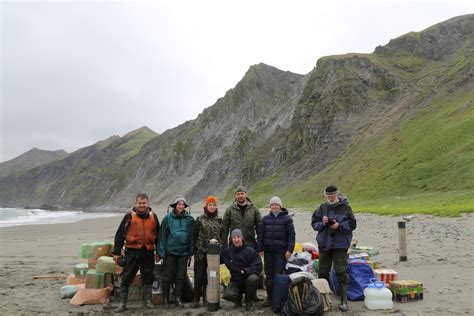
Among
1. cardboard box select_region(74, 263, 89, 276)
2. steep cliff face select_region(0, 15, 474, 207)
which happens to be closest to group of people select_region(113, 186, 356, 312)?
cardboard box select_region(74, 263, 89, 276)

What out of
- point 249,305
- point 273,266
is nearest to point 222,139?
point 273,266

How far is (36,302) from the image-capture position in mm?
8664

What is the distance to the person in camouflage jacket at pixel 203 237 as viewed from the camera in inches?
327

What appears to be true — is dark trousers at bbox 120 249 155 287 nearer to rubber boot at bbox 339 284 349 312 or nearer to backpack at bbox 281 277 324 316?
backpack at bbox 281 277 324 316

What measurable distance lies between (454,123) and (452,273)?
124ft

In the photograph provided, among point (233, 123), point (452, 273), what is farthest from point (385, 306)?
point (233, 123)

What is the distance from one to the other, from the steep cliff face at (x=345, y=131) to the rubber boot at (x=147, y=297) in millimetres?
27966

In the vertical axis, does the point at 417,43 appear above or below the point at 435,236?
above

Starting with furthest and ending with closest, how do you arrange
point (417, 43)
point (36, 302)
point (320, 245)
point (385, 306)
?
point (417, 43) < point (36, 302) < point (320, 245) < point (385, 306)

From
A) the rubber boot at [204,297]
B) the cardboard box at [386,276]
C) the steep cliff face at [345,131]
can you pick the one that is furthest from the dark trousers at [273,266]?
the steep cliff face at [345,131]

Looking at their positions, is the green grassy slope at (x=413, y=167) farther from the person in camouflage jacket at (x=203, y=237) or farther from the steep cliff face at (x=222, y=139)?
the steep cliff face at (x=222, y=139)

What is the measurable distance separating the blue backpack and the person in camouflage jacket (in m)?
2.64

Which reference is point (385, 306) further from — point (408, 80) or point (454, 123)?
point (408, 80)

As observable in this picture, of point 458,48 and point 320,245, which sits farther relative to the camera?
point 458,48
